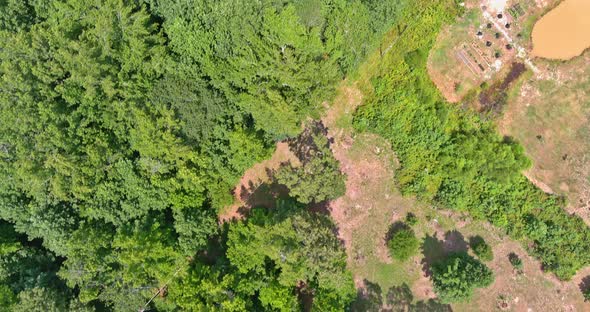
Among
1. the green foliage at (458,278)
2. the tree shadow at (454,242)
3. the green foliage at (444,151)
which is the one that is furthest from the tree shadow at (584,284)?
the tree shadow at (454,242)

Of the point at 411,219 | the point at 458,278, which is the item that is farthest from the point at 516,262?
the point at 411,219

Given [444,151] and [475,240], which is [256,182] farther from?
[475,240]

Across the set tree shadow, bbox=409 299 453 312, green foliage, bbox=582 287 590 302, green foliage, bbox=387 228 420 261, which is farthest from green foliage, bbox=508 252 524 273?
green foliage, bbox=387 228 420 261

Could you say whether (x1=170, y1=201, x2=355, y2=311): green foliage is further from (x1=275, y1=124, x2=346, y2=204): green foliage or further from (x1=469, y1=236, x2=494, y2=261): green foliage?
(x1=469, y1=236, x2=494, y2=261): green foliage

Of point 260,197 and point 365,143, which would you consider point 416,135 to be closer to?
point 365,143

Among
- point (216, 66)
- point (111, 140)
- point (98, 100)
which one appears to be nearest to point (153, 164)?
point (111, 140)

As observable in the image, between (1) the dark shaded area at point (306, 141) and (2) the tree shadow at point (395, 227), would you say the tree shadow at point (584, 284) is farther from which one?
(1) the dark shaded area at point (306, 141)
